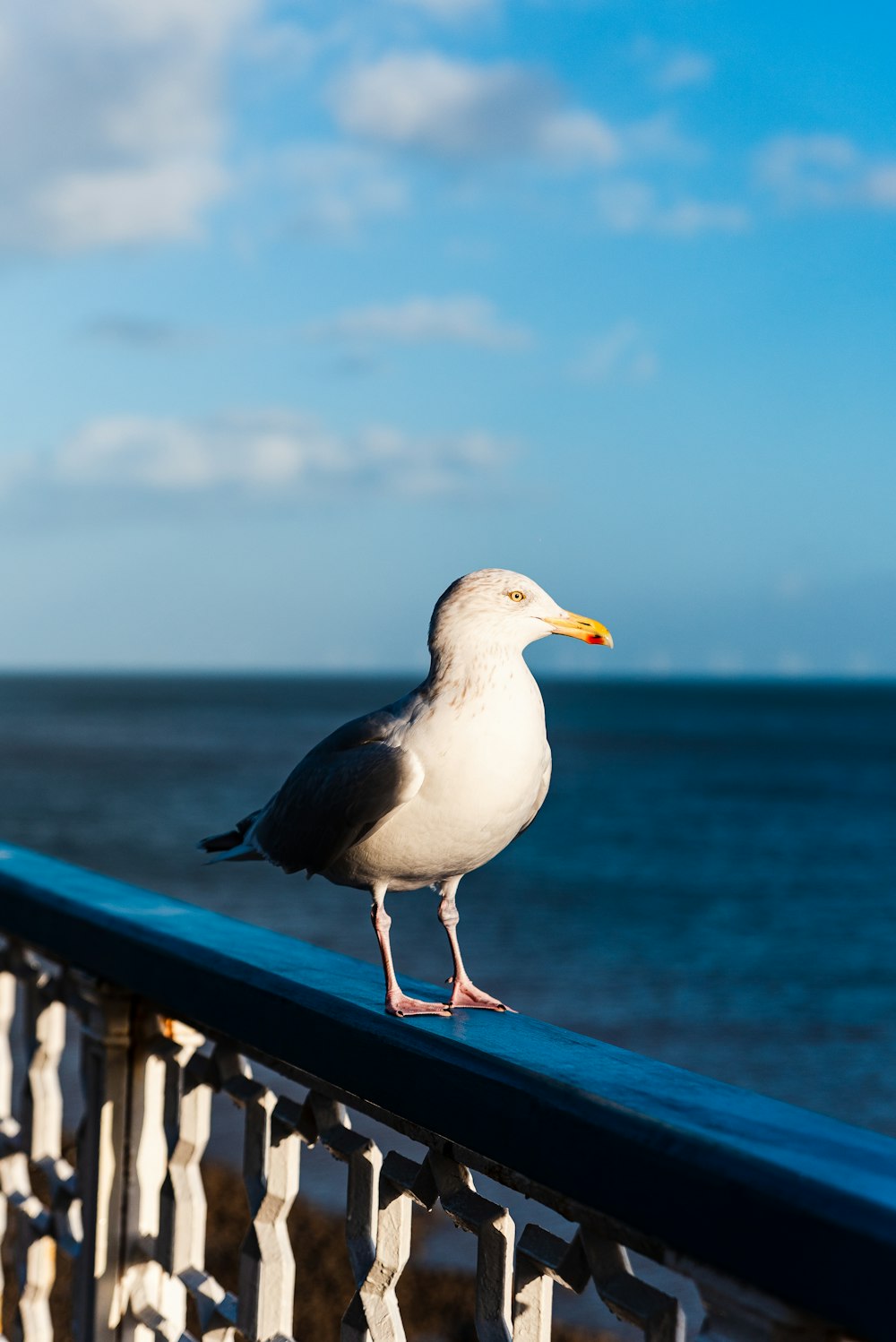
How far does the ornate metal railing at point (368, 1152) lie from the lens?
1.09 meters

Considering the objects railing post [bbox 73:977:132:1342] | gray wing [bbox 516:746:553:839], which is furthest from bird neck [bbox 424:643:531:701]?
railing post [bbox 73:977:132:1342]

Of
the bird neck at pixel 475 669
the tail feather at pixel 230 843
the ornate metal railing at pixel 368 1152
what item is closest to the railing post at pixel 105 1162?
the ornate metal railing at pixel 368 1152

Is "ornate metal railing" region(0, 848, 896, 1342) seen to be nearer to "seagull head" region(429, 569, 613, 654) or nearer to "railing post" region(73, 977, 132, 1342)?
"railing post" region(73, 977, 132, 1342)

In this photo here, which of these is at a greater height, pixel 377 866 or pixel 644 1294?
pixel 377 866

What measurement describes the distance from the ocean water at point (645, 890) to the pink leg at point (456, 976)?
Answer: 6.94 m

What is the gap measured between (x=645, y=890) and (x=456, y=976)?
1081 inches

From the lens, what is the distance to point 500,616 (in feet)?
5.36

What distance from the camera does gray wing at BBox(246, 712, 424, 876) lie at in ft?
5.03

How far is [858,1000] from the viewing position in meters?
18.1

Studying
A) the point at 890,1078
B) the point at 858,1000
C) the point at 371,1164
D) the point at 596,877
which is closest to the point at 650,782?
the point at 596,877

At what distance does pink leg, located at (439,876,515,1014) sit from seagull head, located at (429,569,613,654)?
0.32m

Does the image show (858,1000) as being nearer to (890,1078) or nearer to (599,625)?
(890,1078)

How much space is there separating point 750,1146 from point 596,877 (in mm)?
29456

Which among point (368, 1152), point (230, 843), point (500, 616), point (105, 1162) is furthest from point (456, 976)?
point (105, 1162)
